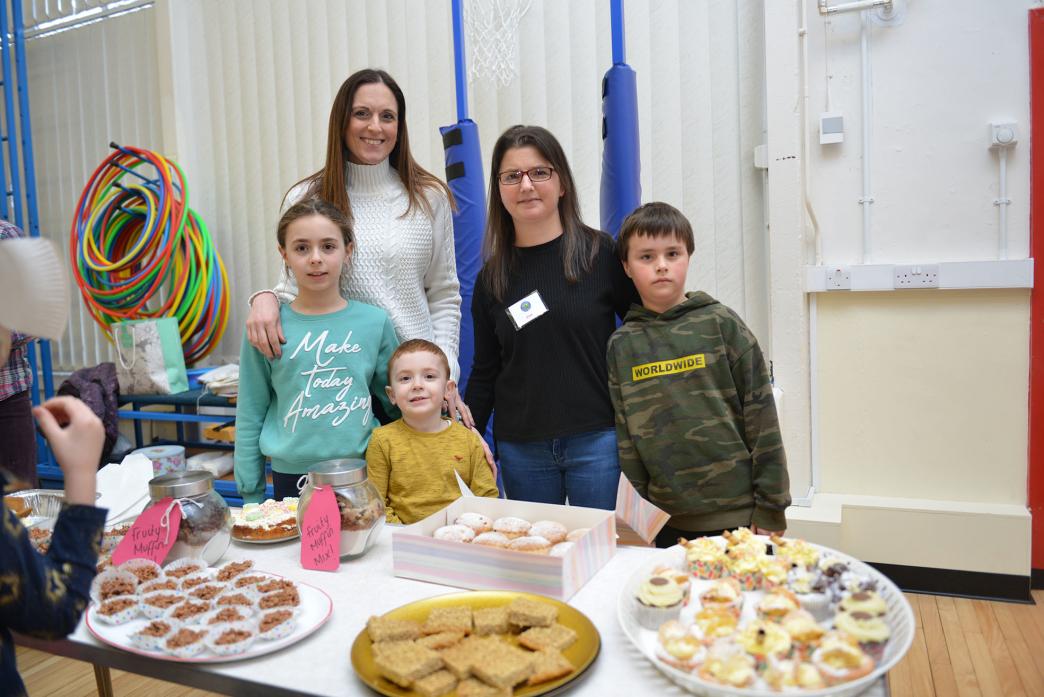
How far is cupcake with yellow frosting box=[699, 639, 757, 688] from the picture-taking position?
77cm

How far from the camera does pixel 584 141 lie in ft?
10.8

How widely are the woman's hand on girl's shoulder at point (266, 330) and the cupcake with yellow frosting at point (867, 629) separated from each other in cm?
122

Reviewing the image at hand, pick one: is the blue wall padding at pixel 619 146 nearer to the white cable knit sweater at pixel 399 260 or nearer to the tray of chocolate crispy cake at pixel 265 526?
the white cable knit sweater at pixel 399 260

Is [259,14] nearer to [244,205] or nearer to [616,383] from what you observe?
[244,205]

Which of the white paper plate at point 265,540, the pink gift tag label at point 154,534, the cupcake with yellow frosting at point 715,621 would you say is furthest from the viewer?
the white paper plate at point 265,540

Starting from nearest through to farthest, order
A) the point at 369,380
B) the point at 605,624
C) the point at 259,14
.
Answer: the point at 605,624
the point at 369,380
the point at 259,14

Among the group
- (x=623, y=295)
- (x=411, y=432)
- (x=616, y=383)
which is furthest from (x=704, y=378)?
(x=411, y=432)

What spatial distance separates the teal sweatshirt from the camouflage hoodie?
585mm

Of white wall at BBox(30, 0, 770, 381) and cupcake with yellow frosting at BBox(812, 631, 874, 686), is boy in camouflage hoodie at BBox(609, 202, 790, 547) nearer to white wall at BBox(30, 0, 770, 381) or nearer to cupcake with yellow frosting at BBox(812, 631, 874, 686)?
cupcake with yellow frosting at BBox(812, 631, 874, 686)

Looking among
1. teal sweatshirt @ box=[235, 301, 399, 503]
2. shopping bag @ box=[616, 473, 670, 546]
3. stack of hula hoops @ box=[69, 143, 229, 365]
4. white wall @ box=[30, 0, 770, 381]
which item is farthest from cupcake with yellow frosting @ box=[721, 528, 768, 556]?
stack of hula hoops @ box=[69, 143, 229, 365]

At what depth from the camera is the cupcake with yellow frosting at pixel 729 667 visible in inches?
30.5

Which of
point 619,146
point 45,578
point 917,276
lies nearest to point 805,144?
point 917,276

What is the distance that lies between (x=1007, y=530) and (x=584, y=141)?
2.20m

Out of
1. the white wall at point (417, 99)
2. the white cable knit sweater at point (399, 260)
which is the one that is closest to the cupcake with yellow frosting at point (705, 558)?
the white cable knit sweater at point (399, 260)
